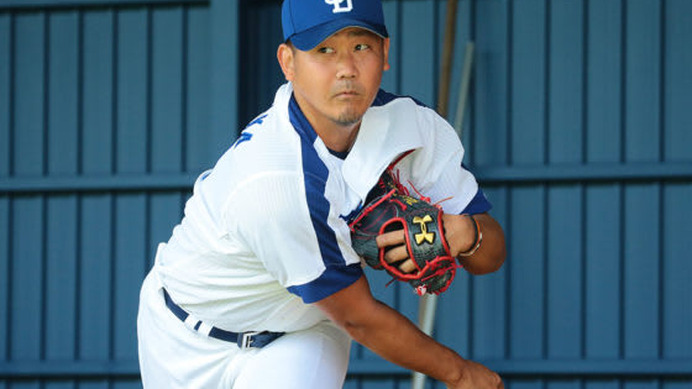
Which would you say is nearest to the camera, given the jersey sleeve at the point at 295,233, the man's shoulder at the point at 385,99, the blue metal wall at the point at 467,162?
the jersey sleeve at the point at 295,233

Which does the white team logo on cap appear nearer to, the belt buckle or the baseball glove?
the baseball glove

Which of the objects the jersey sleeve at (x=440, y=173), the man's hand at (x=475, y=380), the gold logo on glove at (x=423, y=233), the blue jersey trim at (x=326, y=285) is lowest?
the man's hand at (x=475, y=380)

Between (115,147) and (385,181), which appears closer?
(385,181)

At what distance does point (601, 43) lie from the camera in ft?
15.8

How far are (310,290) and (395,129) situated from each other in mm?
478

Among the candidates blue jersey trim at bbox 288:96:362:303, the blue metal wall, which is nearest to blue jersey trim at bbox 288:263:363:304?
blue jersey trim at bbox 288:96:362:303

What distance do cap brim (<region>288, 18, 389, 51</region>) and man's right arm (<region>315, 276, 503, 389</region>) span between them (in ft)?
1.81

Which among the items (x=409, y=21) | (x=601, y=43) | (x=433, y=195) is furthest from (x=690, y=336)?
(x=433, y=195)

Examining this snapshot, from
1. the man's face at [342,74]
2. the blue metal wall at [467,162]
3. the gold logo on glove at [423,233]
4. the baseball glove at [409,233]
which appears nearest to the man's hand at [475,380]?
the baseball glove at [409,233]

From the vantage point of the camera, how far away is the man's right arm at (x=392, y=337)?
98.7 inches

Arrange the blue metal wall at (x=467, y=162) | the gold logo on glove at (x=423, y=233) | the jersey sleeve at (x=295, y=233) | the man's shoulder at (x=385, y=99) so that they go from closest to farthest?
the jersey sleeve at (x=295, y=233)
the gold logo on glove at (x=423, y=233)
the man's shoulder at (x=385, y=99)
the blue metal wall at (x=467, y=162)

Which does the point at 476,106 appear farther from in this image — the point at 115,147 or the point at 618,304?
the point at 115,147

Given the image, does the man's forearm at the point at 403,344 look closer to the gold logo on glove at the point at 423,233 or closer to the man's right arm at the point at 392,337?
the man's right arm at the point at 392,337

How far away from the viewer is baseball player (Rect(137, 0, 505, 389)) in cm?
245
